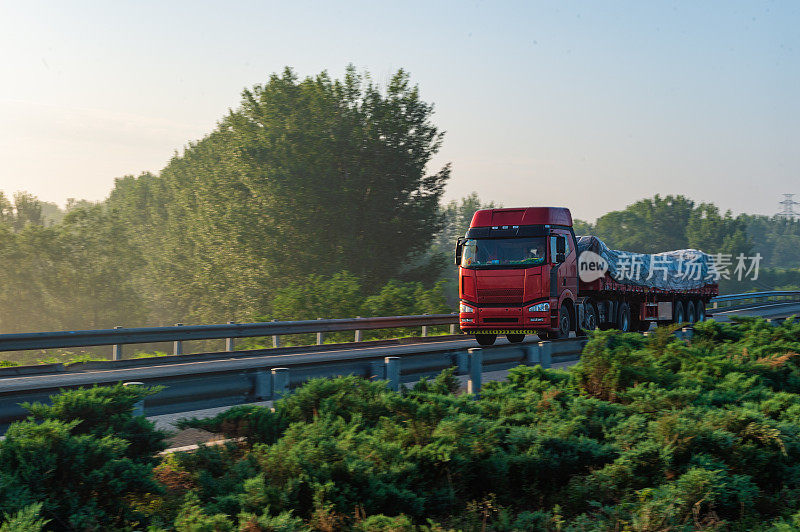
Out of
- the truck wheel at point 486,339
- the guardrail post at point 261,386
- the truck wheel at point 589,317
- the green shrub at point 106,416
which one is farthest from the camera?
the truck wheel at point 589,317

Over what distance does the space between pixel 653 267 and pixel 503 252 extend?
10.2 m

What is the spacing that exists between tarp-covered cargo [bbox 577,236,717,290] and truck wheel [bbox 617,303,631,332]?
783 mm

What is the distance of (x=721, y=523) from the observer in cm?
485

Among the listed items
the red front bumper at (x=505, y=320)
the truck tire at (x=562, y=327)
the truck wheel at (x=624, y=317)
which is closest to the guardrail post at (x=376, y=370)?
the red front bumper at (x=505, y=320)

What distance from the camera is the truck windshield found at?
58.1 ft

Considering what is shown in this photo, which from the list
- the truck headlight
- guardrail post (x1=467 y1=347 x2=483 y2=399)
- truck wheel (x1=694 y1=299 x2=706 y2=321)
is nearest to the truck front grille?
the truck headlight

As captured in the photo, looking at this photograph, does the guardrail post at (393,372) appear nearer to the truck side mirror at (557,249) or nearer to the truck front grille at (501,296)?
the truck front grille at (501,296)

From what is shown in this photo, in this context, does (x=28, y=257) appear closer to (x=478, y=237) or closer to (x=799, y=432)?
(x=478, y=237)

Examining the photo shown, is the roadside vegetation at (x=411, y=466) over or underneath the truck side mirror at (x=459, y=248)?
underneath

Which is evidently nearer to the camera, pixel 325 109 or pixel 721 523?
pixel 721 523

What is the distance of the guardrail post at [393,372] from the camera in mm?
7438

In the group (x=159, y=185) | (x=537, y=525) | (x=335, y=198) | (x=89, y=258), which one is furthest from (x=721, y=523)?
(x=159, y=185)

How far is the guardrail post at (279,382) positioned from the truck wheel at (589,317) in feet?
46.6

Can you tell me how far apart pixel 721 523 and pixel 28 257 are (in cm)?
7327
